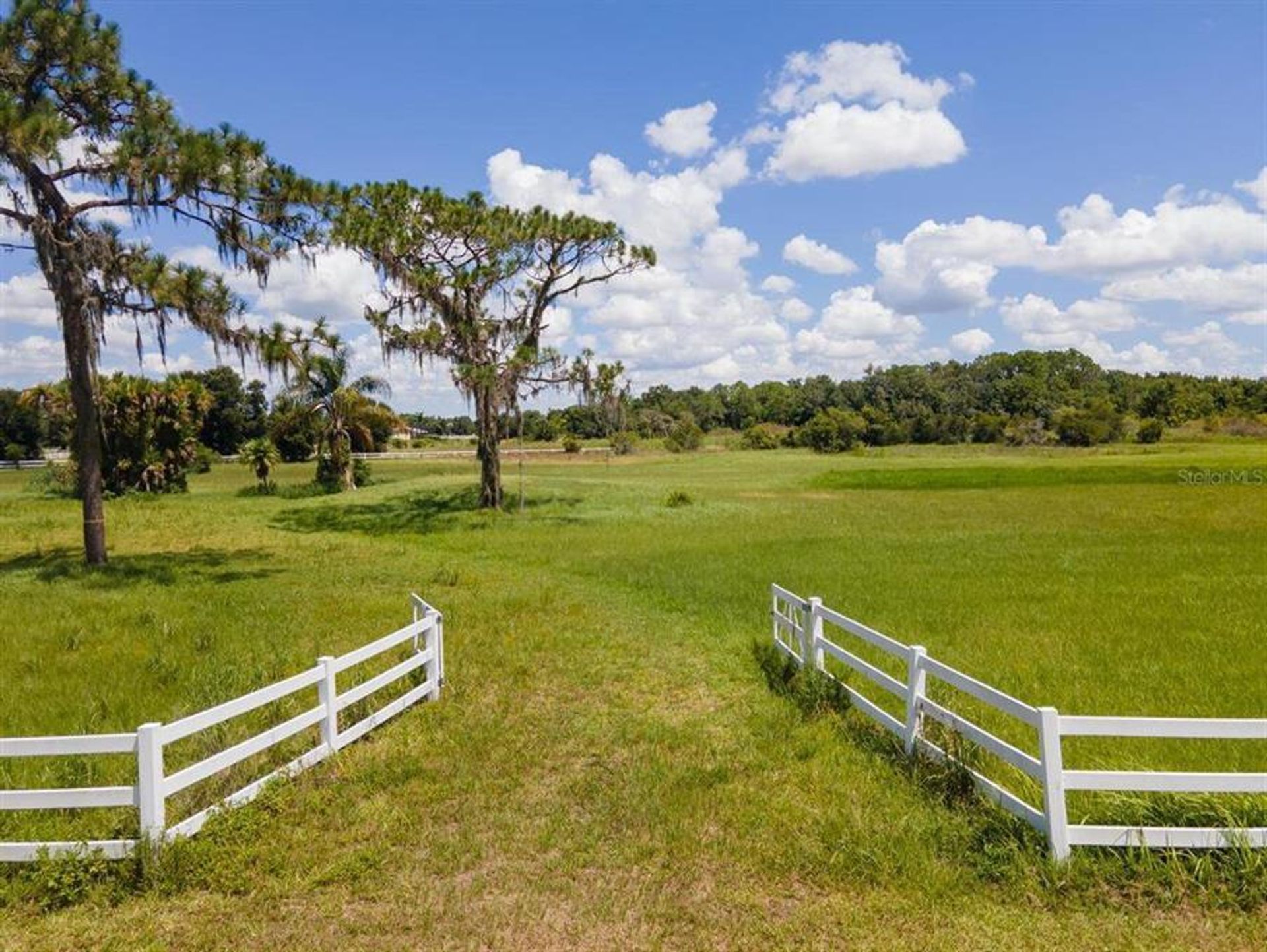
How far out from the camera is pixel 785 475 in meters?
56.0

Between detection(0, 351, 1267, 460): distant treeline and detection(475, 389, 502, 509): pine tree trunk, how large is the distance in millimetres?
1030

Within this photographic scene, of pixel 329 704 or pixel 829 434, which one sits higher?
pixel 829 434

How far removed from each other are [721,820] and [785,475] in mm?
50649

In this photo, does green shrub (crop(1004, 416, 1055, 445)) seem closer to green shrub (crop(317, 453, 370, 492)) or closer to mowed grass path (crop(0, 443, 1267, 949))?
mowed grass path (crop(0, 443, 1267, 949))

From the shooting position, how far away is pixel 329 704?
25.4 feet

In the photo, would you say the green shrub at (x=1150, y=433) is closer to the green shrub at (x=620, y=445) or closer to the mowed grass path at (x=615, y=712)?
the green shrub at (x=620, y=445)

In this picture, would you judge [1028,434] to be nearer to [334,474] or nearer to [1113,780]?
[334,474]

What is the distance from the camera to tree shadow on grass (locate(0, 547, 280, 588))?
17.7 m

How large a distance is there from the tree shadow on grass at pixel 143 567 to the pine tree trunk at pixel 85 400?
72 cm

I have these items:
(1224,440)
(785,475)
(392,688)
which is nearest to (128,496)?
(392,688)

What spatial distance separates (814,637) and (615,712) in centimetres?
277

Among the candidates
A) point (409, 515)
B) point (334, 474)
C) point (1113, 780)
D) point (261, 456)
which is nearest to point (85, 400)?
point (409, 515)

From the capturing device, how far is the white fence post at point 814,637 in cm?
1008

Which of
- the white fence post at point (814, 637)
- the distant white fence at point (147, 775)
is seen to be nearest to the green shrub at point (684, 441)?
the white fence post at point (814, 637)
